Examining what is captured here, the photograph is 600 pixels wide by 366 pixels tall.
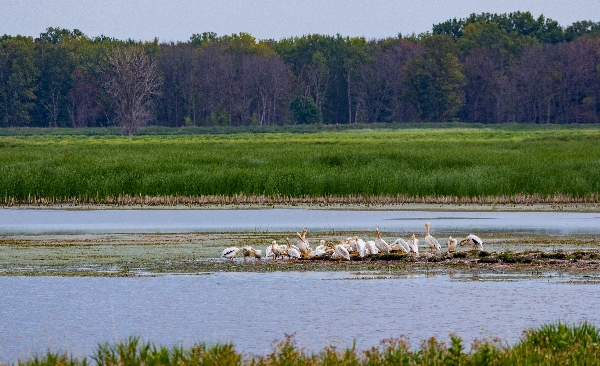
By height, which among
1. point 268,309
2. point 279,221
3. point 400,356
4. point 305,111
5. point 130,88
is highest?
point 130,88

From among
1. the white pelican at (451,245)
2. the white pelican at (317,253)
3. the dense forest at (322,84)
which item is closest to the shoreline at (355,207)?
the white pelican at (451,245)

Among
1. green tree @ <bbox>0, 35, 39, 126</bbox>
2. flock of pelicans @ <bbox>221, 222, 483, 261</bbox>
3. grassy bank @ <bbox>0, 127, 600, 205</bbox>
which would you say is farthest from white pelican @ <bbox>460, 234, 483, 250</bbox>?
green tree @ <bbox>0, 35, 39, 126</bbox>

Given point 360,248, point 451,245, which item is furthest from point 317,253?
point 451,245

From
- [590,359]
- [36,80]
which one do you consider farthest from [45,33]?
[590,359]

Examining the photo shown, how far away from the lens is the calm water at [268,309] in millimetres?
12102

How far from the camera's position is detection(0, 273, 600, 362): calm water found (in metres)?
12.1

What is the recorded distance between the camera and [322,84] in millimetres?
125688

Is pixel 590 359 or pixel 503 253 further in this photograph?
pixel 503 253

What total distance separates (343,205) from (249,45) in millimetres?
110702

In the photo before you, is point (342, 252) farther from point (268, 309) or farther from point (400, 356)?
point (400, 356)

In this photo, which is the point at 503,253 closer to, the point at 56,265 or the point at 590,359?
the point at 56,265

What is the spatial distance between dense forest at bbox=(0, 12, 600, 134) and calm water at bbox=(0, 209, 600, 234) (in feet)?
270

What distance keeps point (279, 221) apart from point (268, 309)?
1254 centimetres

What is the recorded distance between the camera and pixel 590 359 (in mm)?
9219
